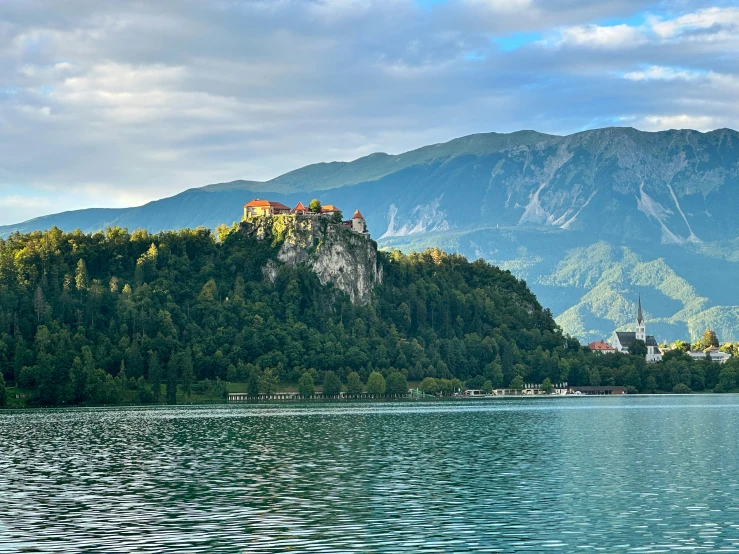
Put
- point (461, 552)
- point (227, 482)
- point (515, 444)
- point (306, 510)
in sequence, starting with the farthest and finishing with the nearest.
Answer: point (515, 444), point (227, 482), point (306, 510), point (461, 552)

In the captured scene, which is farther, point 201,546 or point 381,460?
point 381,460

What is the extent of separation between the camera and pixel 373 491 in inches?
2963

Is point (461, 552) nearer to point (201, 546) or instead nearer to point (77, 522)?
point (201, 546)

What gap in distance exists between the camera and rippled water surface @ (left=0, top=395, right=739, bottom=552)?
57312 mm

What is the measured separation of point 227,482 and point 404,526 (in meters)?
23.8

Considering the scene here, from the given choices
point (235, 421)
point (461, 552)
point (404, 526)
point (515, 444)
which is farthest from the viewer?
point (235, 421)

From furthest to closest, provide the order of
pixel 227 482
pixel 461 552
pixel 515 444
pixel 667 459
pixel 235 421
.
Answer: pixel 235 421, pixel 515 444, pixel 667 459, pixel 227 482, pixel 461 552

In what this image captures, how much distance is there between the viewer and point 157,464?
95.8m

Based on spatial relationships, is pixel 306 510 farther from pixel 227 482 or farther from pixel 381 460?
pixel 381 460

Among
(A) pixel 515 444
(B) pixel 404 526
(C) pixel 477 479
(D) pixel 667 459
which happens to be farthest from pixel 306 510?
(A) pixel 515 444

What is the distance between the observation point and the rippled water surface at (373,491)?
57312 millimetres

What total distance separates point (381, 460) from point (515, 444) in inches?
871

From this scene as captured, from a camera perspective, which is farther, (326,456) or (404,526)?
(326,456)

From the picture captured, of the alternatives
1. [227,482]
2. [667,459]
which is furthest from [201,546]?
[667,459]
